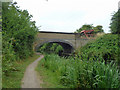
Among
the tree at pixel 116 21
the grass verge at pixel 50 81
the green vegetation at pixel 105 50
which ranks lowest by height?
the grass verge at pixel 50 81

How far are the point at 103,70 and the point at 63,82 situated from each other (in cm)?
169

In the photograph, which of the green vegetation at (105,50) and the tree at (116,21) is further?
the green vegetation at (105,50)

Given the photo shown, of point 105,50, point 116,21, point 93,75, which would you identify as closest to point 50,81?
point 93,75

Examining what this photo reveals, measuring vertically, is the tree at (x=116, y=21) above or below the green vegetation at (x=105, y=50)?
above

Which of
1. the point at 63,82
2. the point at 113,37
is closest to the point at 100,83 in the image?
the point at 63,82

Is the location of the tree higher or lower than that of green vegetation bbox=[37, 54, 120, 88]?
higher

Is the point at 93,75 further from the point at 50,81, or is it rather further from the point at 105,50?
the point at 50,81

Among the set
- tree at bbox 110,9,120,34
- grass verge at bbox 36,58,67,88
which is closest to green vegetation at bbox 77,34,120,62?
tree at bbox 110,9,120,34

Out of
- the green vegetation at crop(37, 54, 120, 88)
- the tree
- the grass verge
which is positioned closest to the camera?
the tree

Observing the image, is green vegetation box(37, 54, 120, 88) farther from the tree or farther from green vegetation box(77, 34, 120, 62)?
the tree

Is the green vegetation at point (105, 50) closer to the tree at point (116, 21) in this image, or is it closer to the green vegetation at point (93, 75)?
the green vegetation at point (93, 75)

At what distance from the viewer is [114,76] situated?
3.00m

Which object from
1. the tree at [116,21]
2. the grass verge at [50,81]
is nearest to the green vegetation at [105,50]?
the tree at [116,21]

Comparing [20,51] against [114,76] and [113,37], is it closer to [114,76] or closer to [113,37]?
[113,37]
